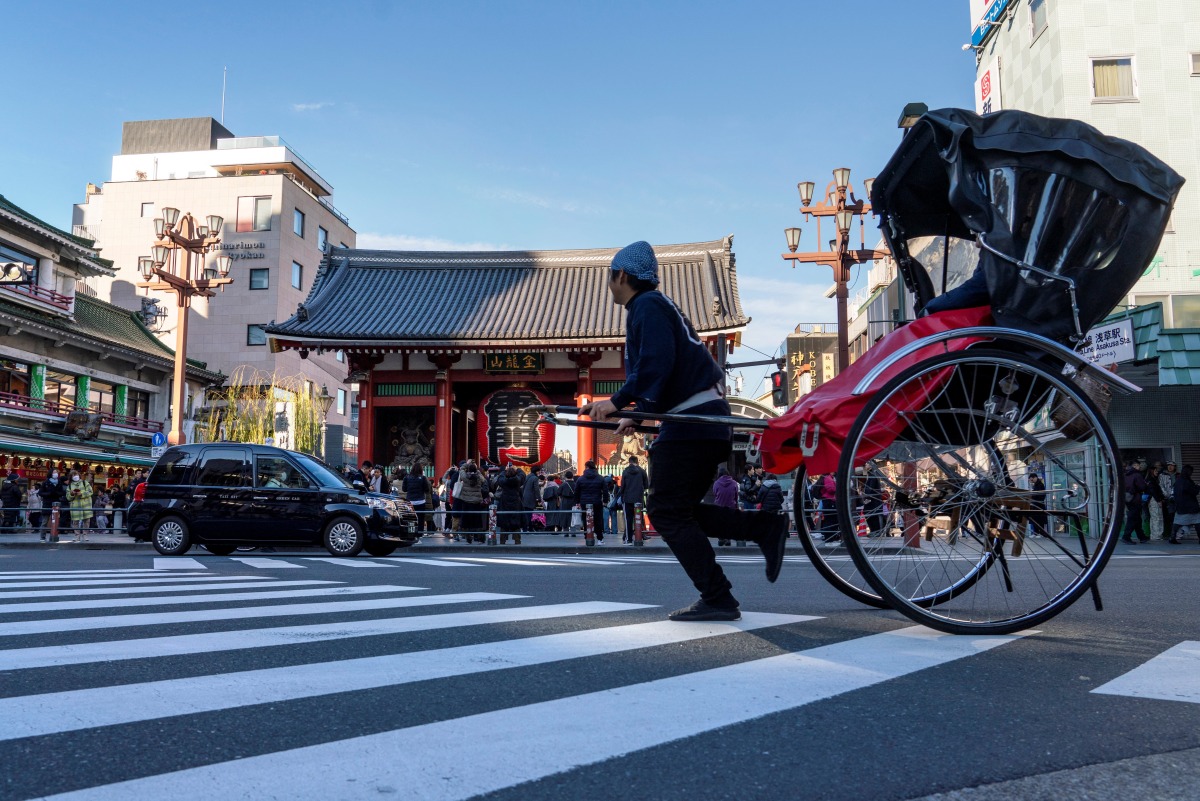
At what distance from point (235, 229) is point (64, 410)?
20.9 m

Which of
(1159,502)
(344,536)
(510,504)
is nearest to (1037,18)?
(1159,502)

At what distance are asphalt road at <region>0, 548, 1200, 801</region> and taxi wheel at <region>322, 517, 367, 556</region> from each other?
28.3 feet

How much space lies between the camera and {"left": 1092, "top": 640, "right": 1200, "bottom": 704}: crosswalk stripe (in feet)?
8.11

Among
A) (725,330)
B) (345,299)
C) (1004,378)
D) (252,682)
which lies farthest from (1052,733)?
(345,299)

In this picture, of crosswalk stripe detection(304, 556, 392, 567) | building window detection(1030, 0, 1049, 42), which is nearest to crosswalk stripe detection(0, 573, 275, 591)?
crosswalk stripe detection(304, 556, 392, 567)

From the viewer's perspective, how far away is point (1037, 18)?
75.6 ft

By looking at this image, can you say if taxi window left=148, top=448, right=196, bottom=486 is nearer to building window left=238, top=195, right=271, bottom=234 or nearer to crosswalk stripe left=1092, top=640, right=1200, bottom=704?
crosswalk stripe left=1092, top=640, right=1200, bottom=704

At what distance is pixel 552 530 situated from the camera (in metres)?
17.5

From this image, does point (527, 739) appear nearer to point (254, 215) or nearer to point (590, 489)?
point (590, 489)

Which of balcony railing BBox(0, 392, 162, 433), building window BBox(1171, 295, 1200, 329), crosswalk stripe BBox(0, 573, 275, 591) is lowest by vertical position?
crosswalk stripe BBox(0, 573, 275, 591)

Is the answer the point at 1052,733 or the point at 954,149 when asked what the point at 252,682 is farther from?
the point at 954,149

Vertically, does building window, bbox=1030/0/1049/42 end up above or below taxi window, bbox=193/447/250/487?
above

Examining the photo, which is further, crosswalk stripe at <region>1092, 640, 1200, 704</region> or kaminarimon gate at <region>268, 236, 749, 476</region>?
kaminarimon gate at <region>268, 236, 749, 476</region>

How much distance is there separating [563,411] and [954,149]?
6.61 ft
